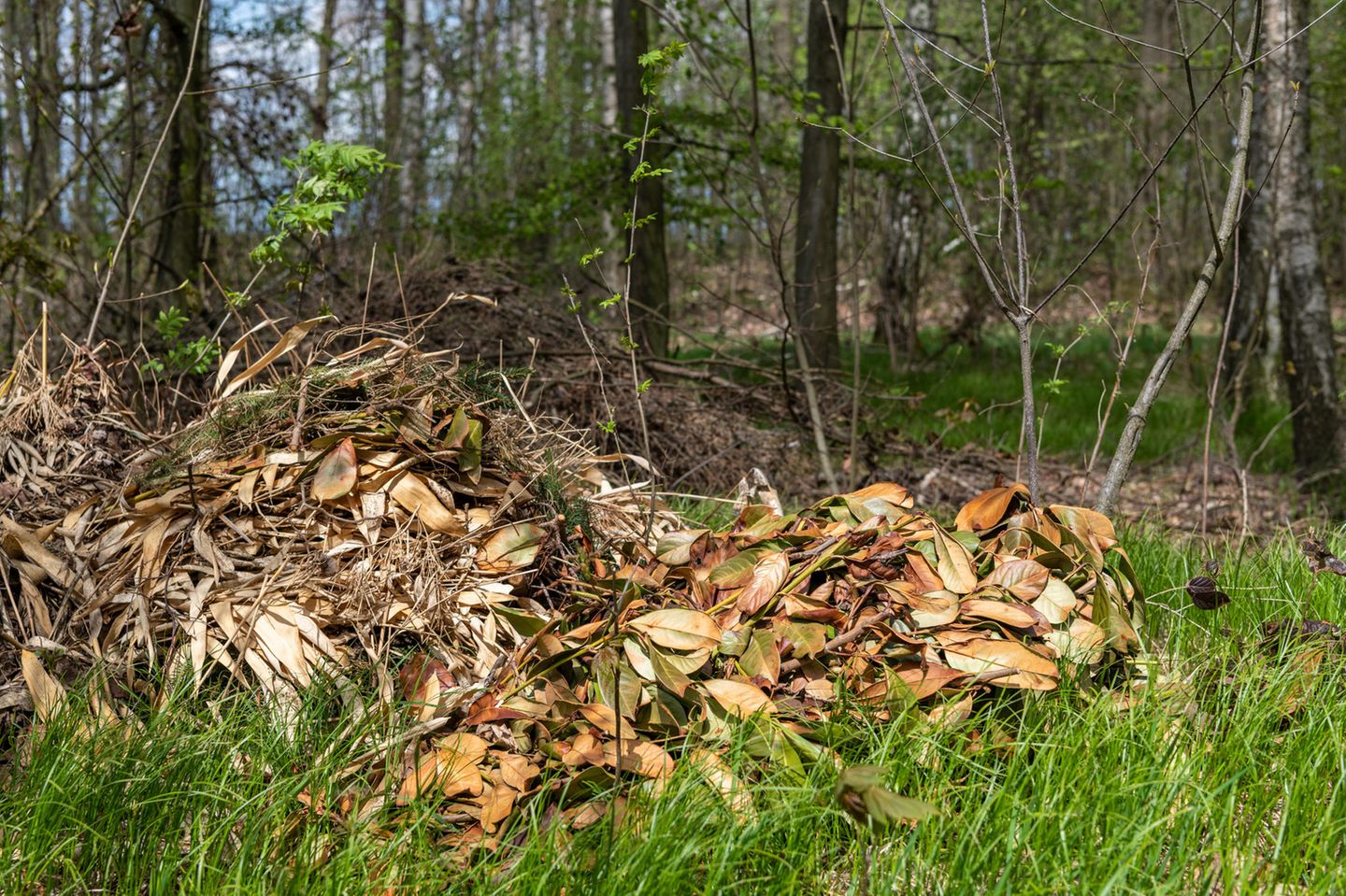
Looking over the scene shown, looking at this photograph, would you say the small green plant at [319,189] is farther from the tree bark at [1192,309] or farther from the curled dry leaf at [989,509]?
the tree bark at [1192,309]

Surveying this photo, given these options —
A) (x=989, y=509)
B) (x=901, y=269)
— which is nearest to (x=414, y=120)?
(x=901, y=269)

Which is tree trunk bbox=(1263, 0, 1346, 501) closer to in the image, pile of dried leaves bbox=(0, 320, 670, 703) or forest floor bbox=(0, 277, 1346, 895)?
forest floor bbox=(0, 277, 1346, 895)

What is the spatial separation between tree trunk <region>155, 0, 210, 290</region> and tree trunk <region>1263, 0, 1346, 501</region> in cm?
612

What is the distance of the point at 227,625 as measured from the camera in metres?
2.24

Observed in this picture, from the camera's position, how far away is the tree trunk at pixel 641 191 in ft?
23.3

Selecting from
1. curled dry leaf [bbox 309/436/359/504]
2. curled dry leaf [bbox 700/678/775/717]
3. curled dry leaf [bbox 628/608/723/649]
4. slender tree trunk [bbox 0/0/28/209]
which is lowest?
curled dry leaf [bbox 700/678/775/717]

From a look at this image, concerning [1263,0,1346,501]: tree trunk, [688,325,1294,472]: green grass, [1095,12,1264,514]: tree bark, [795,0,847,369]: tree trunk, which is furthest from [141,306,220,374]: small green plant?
[1263,0,1346,501]: tree trunk

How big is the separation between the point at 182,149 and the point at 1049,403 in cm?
498

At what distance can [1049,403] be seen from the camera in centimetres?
512

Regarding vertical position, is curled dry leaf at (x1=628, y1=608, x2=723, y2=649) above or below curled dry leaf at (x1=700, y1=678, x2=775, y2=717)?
above

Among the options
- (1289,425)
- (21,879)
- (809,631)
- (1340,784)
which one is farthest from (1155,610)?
(1289,425)

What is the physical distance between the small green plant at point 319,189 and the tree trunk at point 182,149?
225cm

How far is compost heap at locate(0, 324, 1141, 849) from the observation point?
1.99 meters

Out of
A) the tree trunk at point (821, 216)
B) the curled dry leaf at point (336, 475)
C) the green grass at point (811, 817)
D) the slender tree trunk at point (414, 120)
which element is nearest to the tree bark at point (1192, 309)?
the green grass at point (811, 817)
